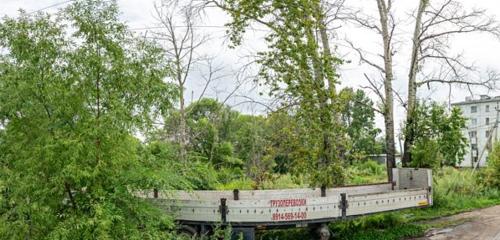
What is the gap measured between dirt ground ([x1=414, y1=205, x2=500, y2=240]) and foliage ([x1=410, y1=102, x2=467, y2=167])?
5.68 ft

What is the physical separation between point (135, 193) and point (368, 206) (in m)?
5.10

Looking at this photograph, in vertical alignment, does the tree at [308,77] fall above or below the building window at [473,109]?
below

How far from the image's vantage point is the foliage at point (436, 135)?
559 inches

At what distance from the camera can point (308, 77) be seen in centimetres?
1183

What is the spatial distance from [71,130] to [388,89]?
11394 mm

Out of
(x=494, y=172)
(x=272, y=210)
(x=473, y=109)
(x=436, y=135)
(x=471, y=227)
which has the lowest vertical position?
(x=471, y=227)

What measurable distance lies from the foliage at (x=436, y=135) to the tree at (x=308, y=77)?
334cm

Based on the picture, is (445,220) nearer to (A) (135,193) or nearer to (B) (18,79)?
(A) (135,193)

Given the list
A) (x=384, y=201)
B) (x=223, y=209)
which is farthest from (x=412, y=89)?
(x=223, y=209)

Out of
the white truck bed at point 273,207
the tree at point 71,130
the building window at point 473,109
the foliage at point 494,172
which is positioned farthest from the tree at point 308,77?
the building window at point 473,109

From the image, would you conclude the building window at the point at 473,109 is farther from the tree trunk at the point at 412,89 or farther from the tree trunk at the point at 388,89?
the tree trunk at the point at 388,89

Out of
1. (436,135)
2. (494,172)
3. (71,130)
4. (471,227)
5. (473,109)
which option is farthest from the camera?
(473,109)

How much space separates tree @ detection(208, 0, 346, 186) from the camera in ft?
38.7

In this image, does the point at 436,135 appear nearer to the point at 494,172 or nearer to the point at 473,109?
the point at 494,172
